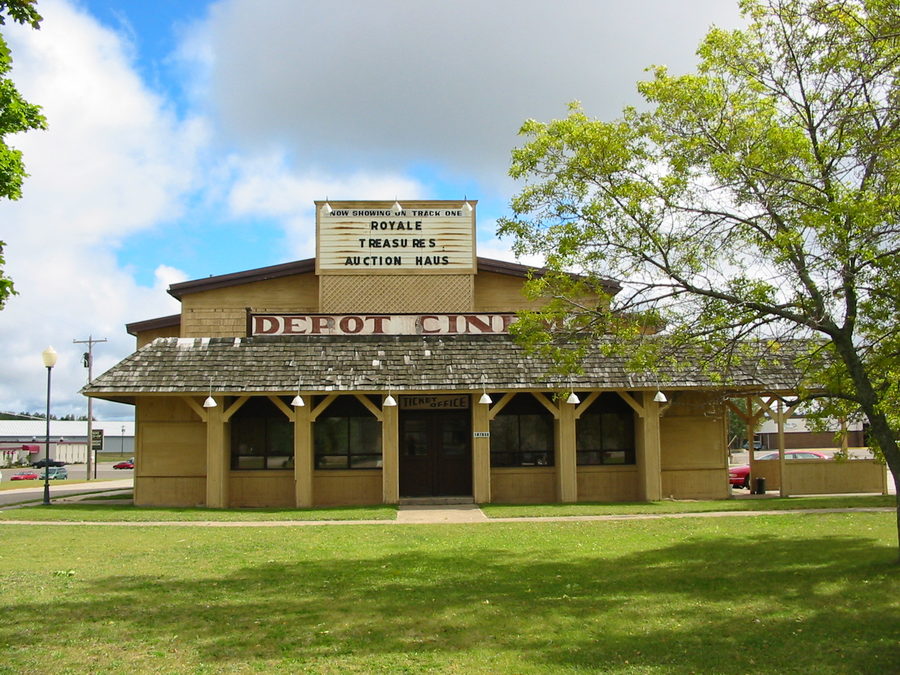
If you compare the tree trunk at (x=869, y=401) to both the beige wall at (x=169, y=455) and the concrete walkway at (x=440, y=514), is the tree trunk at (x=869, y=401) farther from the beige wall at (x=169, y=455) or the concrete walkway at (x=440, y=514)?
the beige wall at (x=169, y=455)

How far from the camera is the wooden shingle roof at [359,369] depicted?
20.1m

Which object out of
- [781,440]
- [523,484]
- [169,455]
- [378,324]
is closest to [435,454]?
[523,484]

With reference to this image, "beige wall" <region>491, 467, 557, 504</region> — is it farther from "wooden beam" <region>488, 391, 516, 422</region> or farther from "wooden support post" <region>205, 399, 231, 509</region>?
"wooden support post" <region>205, 399, 231, 509</region>

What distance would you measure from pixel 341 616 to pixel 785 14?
30.8 ft

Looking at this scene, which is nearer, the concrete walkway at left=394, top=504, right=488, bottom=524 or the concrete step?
the concrete walkway at left=394, top=504, right=488, bottom=524

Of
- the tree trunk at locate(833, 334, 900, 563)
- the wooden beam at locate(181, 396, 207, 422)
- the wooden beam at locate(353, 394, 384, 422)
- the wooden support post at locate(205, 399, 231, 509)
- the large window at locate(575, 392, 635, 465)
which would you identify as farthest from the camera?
the large window at locate(575, 392, 635, 465)

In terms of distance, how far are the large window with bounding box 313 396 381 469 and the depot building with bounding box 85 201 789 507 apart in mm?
37

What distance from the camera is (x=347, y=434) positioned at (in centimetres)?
2203

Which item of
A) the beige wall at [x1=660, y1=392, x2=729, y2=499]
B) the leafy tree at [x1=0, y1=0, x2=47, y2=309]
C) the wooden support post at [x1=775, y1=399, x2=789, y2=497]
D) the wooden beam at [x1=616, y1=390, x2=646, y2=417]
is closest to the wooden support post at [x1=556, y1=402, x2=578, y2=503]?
the wooden beam at [x1=616, y1=390, x2=646, y2=417]

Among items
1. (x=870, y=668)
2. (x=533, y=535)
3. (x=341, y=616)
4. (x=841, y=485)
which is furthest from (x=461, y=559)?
(x=841, y=485)

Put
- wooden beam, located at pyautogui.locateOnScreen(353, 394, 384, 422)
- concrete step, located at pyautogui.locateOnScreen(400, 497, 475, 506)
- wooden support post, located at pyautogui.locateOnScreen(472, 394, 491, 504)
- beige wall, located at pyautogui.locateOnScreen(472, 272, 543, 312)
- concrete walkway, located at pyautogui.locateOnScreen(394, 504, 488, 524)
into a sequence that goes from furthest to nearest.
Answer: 1. beige wall, located at pyautogui.locateOnScreen(472, 272, 543, 312)
2. concrete step, located at pyautogui.locateOnScreen(400, 497, 475, 506)
3. wooden support post, located at pyautogui.locateOnScreen(472, 394, 491, 504)
4. wooden beam, located at pyautogui.locateOnScreen(353, 394, 384, 422)
5. concrete walkway, located at pyautogui.locateOnScreen(394, 504, 488, 524)

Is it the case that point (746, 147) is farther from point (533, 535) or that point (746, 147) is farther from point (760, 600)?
point (533, 535)

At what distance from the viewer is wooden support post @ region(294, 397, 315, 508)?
67.9ft

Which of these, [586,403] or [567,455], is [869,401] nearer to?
[586,403]
